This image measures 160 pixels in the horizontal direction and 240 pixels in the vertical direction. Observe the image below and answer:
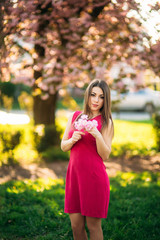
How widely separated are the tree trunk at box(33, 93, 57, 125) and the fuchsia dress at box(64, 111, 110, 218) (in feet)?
16.3

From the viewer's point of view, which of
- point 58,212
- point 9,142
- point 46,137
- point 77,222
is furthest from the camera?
point 46,137

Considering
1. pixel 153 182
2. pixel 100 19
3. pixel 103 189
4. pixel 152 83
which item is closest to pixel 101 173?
pixel 103 189

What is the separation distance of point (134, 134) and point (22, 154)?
446 centimetres

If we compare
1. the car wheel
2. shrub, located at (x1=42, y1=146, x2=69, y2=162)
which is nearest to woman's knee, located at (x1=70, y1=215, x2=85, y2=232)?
shrub, located at (x1=42, y1=146, x2=69, y2=162)

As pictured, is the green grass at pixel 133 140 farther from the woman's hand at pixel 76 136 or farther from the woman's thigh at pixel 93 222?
the woman's hand at pixel 76 136

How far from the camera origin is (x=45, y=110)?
7.35 m

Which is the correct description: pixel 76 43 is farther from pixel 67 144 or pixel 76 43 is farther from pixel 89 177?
pixel 89 177

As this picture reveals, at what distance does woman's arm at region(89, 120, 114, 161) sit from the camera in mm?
2340

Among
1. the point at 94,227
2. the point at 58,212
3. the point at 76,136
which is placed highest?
the point at 76,136

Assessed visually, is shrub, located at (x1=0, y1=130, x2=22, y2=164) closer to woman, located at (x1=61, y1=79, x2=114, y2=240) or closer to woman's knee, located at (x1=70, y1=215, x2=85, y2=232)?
woman, located at (x1=61, y1=79, x2=114, y2=240)

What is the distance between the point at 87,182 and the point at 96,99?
0.76 metres

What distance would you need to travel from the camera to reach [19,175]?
5625 mm

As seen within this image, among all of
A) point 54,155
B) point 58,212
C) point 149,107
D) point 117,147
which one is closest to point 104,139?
point 58,212

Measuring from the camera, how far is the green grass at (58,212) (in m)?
3.26
